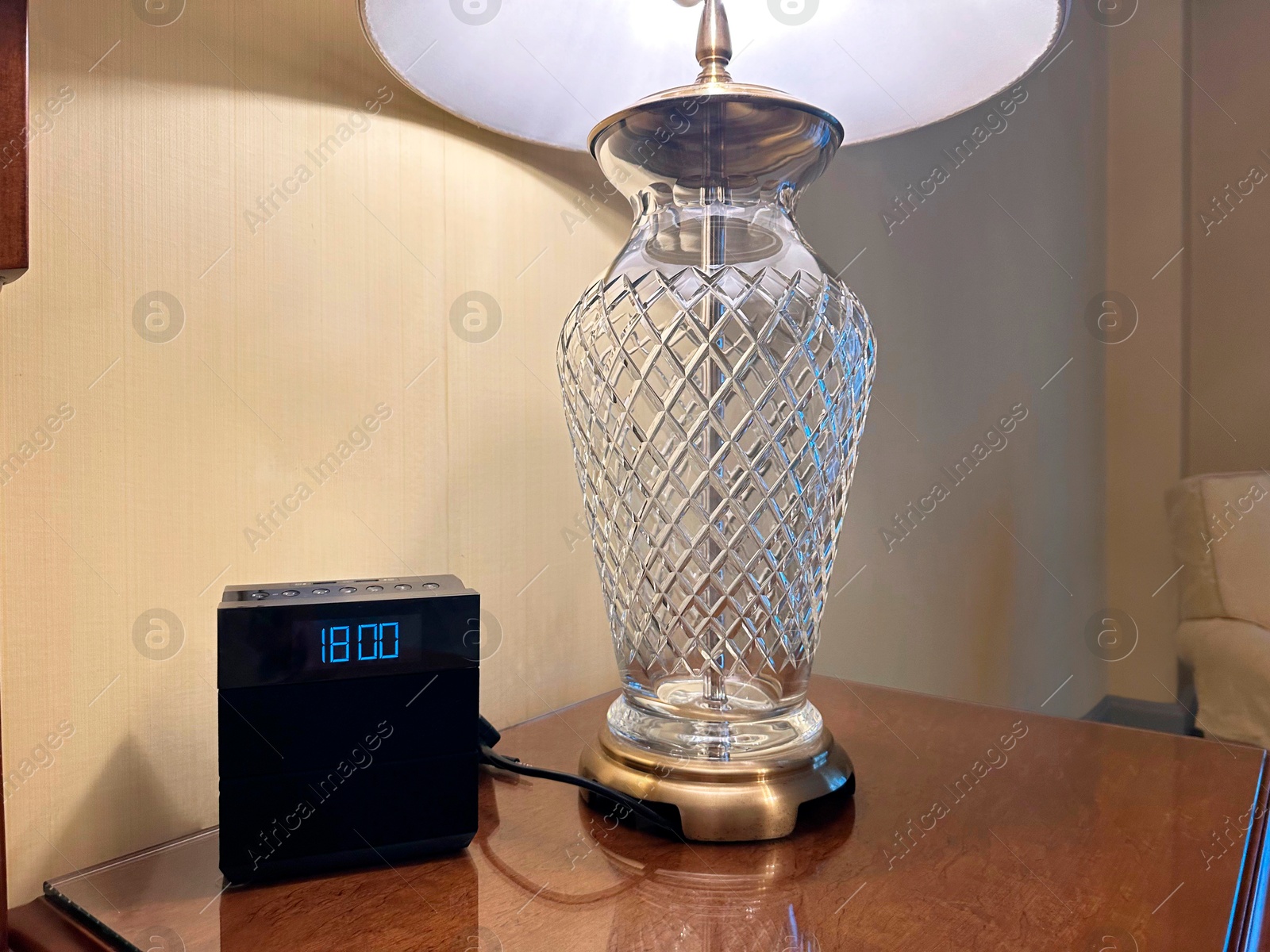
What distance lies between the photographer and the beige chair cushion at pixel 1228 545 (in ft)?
5.70

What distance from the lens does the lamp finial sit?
22.9 inches

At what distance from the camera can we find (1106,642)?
7.63 feet

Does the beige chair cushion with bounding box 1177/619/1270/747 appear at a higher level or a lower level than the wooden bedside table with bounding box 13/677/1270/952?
lower

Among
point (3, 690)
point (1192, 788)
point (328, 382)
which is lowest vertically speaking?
point (1192, 788)

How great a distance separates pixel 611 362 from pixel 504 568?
311 mm

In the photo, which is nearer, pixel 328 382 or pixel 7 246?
pixel 7 246

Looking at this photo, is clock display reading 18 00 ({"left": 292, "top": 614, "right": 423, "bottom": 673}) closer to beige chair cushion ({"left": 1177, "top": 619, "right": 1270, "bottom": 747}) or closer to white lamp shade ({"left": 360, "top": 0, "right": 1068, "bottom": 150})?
white lamp shade ({"left": 360, "top": 0, "right": 1068, "bottom": 150})

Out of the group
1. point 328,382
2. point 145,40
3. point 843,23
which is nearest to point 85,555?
point 328,382

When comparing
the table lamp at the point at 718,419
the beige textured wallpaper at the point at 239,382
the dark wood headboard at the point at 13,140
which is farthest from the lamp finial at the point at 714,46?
the dark wood headboard at the point at 13,140

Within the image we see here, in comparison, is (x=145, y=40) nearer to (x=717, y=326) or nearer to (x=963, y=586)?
(x=717, y=326)

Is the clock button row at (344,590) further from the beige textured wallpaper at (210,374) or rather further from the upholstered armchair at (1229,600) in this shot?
the upholstered armchair at (1229,600)

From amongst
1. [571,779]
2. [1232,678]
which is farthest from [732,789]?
[1232,678]

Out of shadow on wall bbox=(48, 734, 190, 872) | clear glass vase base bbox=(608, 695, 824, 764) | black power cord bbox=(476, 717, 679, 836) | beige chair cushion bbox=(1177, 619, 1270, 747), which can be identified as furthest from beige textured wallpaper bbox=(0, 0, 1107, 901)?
beige chair cushion bbox=(1177, 619, 1270, 747)

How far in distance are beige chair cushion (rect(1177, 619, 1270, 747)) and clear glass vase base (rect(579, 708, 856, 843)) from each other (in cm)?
162
